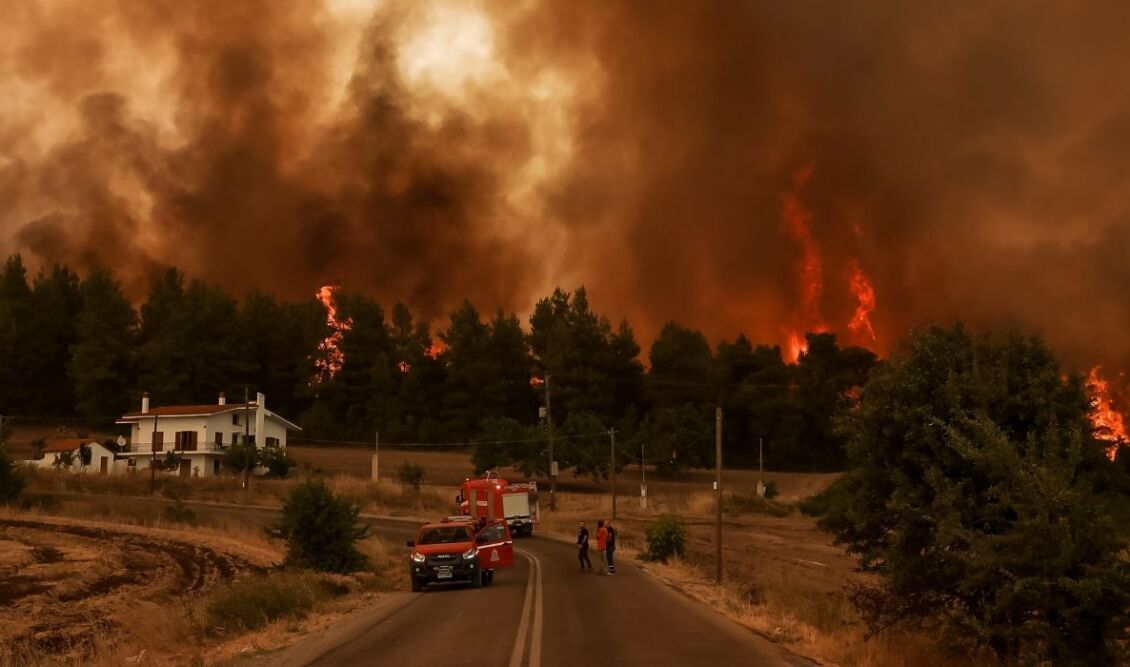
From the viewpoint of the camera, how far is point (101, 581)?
31609 millimetres

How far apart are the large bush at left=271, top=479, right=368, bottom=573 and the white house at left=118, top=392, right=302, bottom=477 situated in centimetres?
6112

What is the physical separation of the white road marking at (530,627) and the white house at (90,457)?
249 feet

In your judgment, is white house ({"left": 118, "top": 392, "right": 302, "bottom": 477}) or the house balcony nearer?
the house balcony

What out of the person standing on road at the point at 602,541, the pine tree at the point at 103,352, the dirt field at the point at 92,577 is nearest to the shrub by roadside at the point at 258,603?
the dirt field at the point at 92,577

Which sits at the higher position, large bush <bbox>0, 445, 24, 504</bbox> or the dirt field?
large bush <bbox>0, 445, 24, 504</bbox>

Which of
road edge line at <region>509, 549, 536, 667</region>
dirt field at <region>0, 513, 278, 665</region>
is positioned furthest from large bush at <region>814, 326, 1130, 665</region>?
dirt field at <region>0, 513, 278, 665</region>

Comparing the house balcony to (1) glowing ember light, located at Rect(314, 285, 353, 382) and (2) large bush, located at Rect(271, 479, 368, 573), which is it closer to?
(1) glowing ember light, located at Rect(314, 285, 353, 382)

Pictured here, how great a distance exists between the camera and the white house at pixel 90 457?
3684 inches

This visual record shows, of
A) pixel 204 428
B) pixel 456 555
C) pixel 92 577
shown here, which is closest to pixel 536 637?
pixel 456 555

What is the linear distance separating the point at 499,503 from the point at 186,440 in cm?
5012

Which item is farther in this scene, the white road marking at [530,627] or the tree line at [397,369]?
the tree line at [397,369]

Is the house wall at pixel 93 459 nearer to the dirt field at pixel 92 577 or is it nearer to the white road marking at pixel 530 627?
the dirt field at pixel 92 577

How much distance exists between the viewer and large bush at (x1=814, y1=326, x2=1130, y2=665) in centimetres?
1274

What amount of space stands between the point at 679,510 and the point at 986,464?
68.3 m
